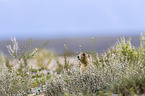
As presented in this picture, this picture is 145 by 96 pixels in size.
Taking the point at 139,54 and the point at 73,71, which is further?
the point at 139,54

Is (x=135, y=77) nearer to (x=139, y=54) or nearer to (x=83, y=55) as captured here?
(x=83, y=55)

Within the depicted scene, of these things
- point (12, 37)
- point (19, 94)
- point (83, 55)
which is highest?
point (12, 37)

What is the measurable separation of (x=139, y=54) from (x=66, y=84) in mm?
2533

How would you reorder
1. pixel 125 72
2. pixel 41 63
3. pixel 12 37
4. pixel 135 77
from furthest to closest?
pixel 41 63
pixel 12 37
pixel 125 72
pixel 135 77

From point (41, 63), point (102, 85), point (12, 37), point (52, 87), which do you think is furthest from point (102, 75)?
point (41, 63)

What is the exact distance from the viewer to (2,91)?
5.02m

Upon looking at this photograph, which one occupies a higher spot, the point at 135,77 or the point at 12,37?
the point at 12,37

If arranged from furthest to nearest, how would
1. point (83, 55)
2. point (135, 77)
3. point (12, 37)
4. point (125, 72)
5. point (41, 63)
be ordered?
point (41, 63), point (12, 37), point (83, 55), point (125, 72), point (135, 77)

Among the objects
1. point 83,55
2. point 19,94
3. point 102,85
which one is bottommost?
point 19,94

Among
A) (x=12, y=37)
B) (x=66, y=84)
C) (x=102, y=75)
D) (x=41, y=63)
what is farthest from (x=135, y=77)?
(x=41, y=63)

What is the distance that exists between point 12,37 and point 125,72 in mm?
2991

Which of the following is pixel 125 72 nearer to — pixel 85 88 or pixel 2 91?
pixel 85 88

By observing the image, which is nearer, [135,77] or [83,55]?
[135,77]

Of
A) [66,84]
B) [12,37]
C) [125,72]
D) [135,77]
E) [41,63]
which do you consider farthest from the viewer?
[41,63]
